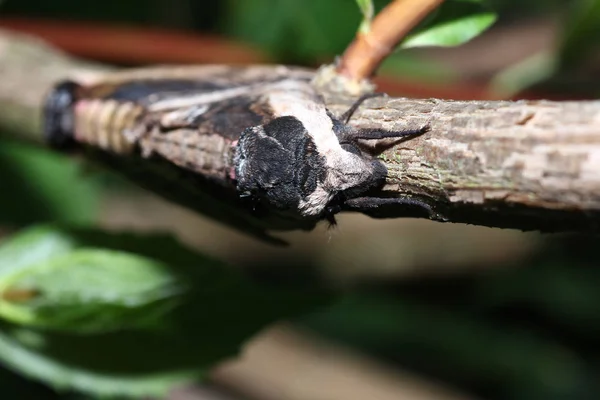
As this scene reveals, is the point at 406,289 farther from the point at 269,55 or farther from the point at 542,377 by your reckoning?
the point at 269,55

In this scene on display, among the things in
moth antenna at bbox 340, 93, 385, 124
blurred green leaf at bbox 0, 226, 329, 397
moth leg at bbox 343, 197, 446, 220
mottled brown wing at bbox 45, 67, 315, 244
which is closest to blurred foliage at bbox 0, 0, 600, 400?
blurred green leaf at bbox 0, 226, 329, 397

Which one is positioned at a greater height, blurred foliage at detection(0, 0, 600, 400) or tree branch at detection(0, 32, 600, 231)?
blurred foliage at detection(0, 0, 600, 400)

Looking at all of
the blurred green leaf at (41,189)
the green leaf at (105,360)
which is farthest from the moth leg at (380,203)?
the blurred green leaf at (41,189)

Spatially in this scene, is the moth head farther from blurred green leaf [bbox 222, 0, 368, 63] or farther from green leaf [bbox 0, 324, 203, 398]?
blurred green leaf [bbox 222, 0, 368, 63]

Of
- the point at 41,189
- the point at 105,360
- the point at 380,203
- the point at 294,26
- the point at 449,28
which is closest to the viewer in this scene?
the point at 380,203

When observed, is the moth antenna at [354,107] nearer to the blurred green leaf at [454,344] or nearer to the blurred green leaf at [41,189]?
the blurred green leaf at [41,189]

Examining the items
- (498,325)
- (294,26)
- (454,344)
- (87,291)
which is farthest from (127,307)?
(498,325)

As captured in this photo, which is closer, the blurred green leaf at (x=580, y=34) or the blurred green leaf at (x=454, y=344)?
the blurred green leaf at (x=580, y=34)

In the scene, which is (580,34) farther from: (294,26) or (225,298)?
(225,298)
